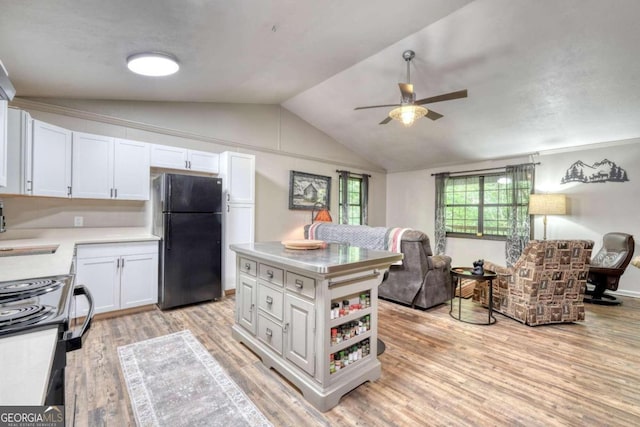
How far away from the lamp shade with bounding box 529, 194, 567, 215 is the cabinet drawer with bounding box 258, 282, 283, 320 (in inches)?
187

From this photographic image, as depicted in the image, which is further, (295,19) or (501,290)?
(501,290)

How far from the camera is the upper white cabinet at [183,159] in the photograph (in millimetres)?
3768

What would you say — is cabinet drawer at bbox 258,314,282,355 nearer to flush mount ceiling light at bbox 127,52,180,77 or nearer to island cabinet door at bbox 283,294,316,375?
island cabinet door at bbox 283,294,316,375

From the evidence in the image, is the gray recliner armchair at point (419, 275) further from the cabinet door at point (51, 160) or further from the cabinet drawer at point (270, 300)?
the cabinet door at point (51, 160)

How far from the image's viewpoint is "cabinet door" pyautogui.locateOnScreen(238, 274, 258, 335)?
2.47m

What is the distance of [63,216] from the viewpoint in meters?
3.30

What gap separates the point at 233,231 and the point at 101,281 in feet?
5.46

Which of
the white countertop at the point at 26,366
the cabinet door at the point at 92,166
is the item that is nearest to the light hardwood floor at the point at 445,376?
the white countertop at the point at 26,366

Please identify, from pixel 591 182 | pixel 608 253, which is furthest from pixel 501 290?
pixel 591 182

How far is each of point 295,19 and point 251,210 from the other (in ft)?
9.00

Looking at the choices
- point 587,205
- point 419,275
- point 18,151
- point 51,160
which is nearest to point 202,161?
point 51,160

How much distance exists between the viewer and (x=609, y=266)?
13.1 feet

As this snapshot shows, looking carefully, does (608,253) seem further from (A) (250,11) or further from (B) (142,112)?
(B) (142,112)

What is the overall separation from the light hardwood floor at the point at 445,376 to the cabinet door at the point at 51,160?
1496 millimetres
